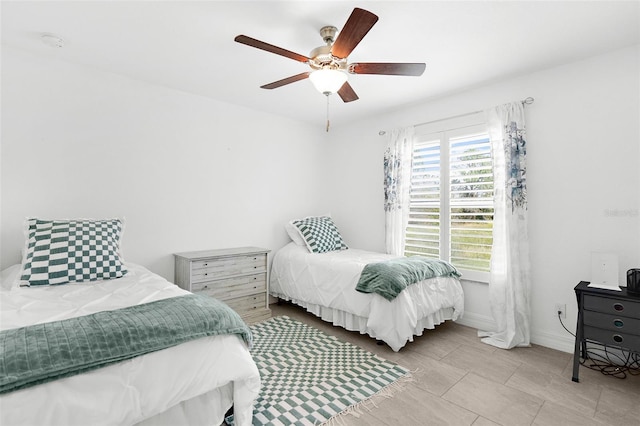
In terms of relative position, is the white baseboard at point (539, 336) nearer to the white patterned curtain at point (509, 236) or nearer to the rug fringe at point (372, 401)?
the white patterned curtain at point (509, 236)

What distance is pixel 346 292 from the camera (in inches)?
A: 116

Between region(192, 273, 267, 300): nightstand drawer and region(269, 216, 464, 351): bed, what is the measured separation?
40 centimetres

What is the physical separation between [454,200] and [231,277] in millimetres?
2456

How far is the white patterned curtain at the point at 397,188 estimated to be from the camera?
3678 millimetres

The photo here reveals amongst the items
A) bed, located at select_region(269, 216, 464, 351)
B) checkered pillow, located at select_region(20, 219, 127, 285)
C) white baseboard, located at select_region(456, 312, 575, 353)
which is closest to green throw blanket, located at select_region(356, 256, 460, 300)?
bed, located at select_region(269, 216, 464, 351)

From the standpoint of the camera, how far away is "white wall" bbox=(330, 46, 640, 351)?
2406mm

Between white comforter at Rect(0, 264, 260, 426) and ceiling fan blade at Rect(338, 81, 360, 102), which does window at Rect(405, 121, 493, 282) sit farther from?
white comforter at Rect(0, 264, 260, 426)

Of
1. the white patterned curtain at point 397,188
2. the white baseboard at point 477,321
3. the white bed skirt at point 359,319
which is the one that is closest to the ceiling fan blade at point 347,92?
the white patterned curtain at point 397,188

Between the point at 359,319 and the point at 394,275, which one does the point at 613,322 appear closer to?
the point at 394,275

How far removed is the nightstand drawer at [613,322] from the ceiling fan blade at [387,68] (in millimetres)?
2049

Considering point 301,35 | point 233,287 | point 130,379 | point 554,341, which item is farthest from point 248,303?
point 554,341

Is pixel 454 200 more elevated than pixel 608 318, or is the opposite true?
pixel 454 200

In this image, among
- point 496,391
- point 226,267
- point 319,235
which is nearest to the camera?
point 496,391

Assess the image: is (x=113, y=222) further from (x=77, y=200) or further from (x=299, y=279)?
(x=299, y=279)
